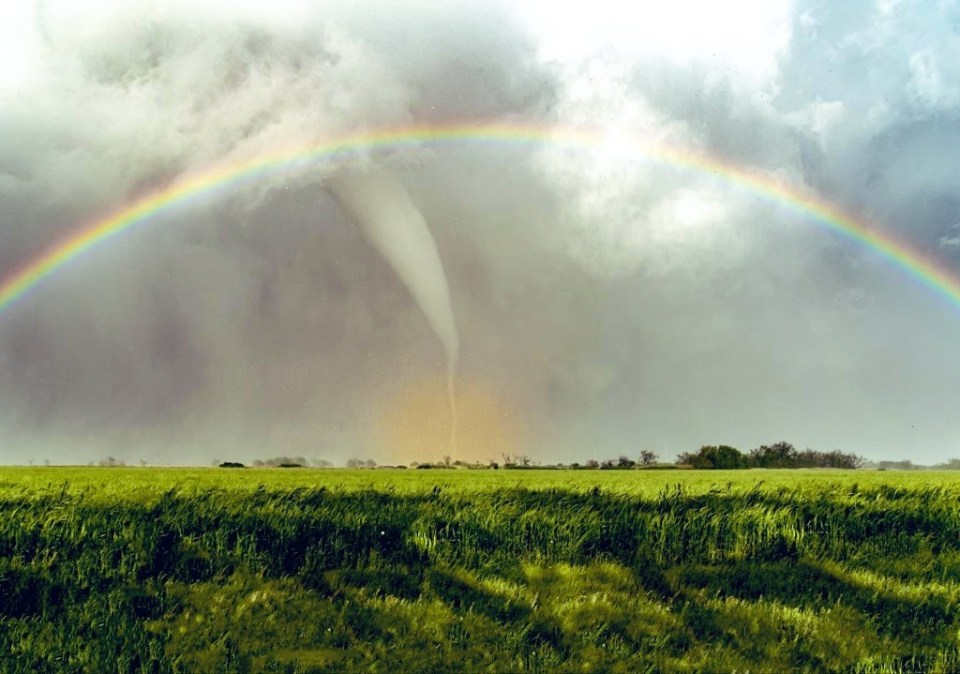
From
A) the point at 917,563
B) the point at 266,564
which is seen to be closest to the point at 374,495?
the point at 266,564

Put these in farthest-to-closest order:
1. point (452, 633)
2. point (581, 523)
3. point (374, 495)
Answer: point (374, 495)
point (581, 523)
point (452, 633)

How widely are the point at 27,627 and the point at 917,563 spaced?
1286 cm

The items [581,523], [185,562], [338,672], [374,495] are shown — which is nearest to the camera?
[338,672]

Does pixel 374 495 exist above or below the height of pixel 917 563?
above

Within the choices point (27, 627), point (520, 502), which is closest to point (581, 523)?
point (520, 502)

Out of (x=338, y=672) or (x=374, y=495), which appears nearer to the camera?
(x=338, y=672)

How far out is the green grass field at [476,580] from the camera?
28.2ft

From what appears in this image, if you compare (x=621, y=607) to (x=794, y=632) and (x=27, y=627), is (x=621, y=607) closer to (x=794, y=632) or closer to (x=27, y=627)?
(x=794, y=632)

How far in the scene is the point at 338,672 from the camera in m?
8.10

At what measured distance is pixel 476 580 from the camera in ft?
34.5

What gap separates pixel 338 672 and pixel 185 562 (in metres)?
3.86

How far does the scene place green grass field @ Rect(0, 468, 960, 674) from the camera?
859cm

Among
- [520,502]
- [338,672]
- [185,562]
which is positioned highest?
[520,502]

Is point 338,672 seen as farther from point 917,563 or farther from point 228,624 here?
point 917,563
